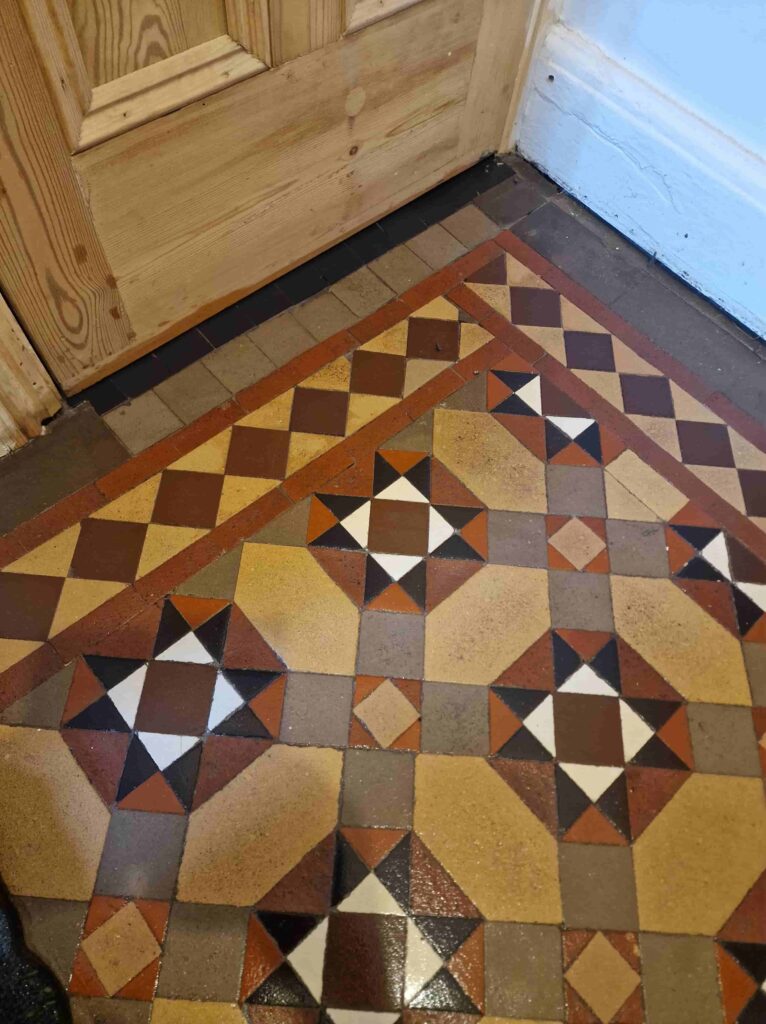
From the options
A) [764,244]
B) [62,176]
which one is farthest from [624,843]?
[62,176]

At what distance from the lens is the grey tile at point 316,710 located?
1.47 meters

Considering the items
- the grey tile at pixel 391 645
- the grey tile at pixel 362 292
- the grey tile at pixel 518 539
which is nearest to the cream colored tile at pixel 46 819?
the grey tile at pixel 391 645

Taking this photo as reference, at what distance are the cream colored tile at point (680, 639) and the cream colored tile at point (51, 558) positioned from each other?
1.10 metres

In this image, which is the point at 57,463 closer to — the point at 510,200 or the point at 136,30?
the point at 136,30

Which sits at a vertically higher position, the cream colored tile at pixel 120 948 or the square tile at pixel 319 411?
the square tile at pixel 319 411

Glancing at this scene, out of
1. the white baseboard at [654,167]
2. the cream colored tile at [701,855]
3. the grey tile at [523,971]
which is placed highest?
the white baseboard at [654,167]

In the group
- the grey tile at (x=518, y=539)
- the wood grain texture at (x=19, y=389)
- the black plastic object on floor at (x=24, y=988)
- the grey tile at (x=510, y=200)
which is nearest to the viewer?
the black plastic object on floor at (x=24, y=988)

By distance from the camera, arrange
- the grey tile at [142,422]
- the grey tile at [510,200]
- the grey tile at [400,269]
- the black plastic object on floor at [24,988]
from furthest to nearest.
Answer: the grey tile at [510,200] → the grey tile at [400,269] → the grey tile at [142,422] → the black plastic object on floor at [24,988]

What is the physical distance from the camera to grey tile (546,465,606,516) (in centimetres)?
172

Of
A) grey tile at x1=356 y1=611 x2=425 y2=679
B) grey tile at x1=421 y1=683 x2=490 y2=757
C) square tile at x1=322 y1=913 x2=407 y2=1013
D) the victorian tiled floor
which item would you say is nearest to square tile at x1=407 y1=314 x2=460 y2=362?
the victorian tiled floor

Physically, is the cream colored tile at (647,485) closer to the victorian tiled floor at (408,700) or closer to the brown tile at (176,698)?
the victorian tiled floor at (408,700)

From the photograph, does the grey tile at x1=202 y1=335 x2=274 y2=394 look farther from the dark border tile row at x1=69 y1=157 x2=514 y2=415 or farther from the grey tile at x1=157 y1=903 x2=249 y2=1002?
the grey tile at x1=157 y1=903 x2=249 y2=1002

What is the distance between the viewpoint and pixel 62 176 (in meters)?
1.37

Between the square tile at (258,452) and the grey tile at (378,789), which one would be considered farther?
the square tile at (258,452)
